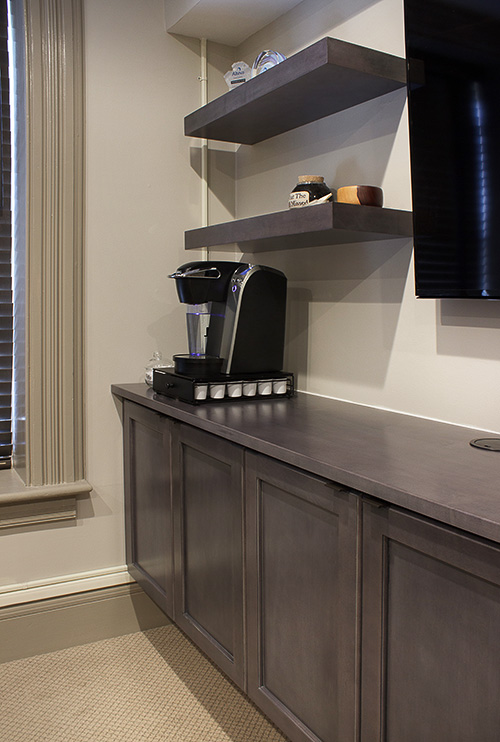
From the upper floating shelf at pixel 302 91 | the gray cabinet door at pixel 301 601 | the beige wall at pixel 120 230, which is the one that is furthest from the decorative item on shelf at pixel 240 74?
the gray cabinet door at pixel 301 601

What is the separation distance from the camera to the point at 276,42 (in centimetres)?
232

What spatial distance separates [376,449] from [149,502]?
1.08m

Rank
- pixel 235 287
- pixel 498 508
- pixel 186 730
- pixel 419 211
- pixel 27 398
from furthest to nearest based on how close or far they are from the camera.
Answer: pixel 27 398 → pixel 235 287 → pixel 186 730 → pixel 419 211 → pixel 498 508

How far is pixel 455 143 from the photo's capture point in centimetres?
145

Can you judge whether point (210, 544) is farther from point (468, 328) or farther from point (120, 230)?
point (120, 230)

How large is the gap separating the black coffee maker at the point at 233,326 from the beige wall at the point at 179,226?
16 centimetres

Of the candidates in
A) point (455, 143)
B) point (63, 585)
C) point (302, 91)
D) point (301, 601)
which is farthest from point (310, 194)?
point (63, 585)

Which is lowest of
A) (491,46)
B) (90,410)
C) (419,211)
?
(90,410)

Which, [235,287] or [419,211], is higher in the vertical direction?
[419,211]

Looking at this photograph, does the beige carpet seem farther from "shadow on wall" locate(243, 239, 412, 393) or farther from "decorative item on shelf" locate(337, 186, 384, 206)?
"decorative item on shelf" locate(337, 186, 384, 206)

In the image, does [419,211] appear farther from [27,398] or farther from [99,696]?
[99,696]

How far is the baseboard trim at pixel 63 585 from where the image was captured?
2291mm

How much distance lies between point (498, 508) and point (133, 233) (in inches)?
72.4

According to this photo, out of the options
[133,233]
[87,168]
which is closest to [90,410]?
[133,233]
